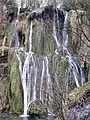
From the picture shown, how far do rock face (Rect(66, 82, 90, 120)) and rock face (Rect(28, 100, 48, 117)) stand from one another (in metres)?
10.6

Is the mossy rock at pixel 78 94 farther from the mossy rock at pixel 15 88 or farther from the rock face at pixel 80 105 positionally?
the mossy rock at pixel 15 88

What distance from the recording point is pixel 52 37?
20750 mm

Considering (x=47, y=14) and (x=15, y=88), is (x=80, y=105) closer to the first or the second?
(x=15, y=88)

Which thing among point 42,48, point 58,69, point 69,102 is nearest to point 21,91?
point 58,69

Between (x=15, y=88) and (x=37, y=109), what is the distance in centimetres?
208

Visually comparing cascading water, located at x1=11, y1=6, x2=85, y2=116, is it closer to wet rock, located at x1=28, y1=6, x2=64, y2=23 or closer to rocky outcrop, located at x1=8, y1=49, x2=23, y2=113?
rocky outcrop, located at x1=8, y1=49, x2=23, y2=113

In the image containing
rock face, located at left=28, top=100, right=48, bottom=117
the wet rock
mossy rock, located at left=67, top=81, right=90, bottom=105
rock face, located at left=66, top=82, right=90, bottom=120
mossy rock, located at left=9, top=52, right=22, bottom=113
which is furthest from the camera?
the wet rock

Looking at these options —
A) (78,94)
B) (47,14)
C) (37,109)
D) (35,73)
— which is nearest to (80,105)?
(78,94)

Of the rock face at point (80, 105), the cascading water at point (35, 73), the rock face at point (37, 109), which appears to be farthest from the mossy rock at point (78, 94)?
the cascading water at point (35, 73)

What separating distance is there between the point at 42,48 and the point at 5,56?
278 cm

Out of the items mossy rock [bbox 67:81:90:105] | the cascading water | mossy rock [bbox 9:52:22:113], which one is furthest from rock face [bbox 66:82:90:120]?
mossy rock [bbox 9:52:22:113]

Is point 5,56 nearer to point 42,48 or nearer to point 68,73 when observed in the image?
point 42,48

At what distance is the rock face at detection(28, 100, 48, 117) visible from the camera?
15.9 m

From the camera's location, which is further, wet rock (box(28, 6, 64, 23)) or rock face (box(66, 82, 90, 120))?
wet rock (box(28, 6, 64, 23))
